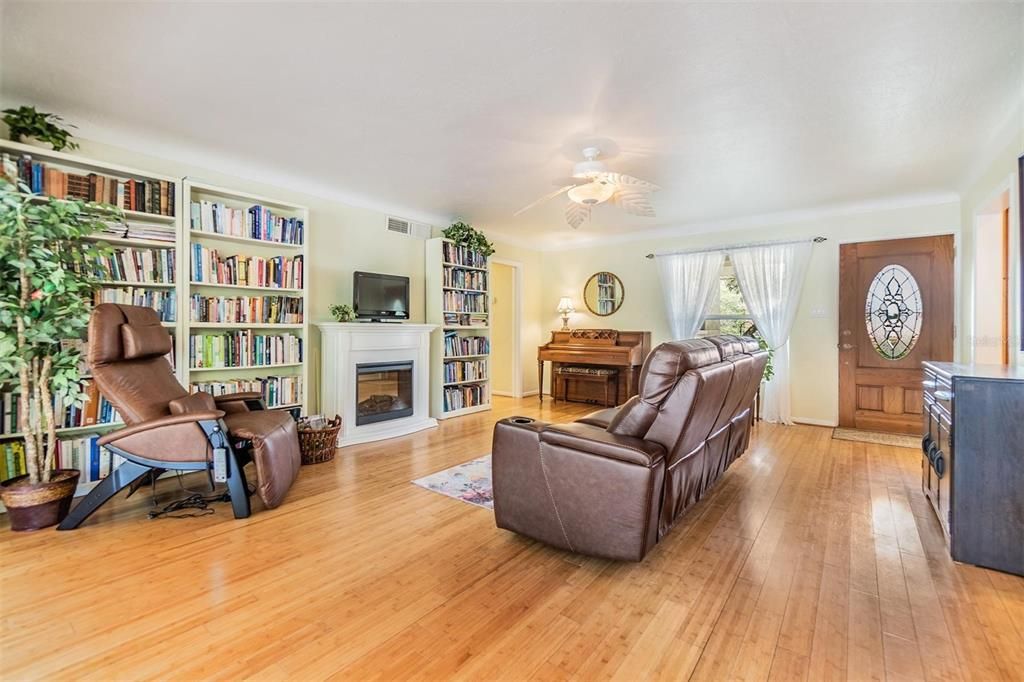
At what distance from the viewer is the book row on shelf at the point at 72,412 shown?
8.30ft

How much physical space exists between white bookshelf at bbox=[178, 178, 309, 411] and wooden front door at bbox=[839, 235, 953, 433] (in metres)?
5.45

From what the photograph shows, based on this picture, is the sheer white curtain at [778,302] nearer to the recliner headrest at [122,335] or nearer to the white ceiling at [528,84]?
the white ceiling at [528,84]

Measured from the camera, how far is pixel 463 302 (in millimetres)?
5383

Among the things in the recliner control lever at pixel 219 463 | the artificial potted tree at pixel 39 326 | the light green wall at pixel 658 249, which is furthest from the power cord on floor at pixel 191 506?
the light green wall at pixel 658 249

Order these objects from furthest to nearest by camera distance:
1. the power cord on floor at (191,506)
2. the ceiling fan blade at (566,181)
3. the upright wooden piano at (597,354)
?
the upright wooden piano at (597,354) → the ceiling fan blade at (566,181) → the power cord on floor at (191,506)

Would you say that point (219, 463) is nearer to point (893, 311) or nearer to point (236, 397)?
point (236, 397)

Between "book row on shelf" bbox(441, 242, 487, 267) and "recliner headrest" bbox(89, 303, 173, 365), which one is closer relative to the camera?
"recliner headrest" bbox(89, 303, 173, 365)

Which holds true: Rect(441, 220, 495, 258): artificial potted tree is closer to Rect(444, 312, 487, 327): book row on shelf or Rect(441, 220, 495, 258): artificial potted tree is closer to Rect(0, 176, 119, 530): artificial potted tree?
Rect(444, 312, 487, 327): book row on shelf

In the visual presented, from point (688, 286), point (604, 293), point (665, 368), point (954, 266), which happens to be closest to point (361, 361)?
point (665, 368)

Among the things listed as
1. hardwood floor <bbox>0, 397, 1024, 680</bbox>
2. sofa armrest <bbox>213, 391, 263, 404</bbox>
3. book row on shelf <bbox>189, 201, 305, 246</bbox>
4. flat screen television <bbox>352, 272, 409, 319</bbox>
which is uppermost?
book row on shelf <bbox>189, 201, 305, 246</bbox>

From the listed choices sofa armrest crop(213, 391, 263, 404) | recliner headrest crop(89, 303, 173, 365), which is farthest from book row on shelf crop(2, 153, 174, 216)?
sofa armrest crop(213, 391, 263, 404)

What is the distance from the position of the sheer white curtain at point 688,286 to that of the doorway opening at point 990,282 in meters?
2.18

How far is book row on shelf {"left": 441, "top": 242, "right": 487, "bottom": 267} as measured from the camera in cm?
511

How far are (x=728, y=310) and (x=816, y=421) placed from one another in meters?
1.56
